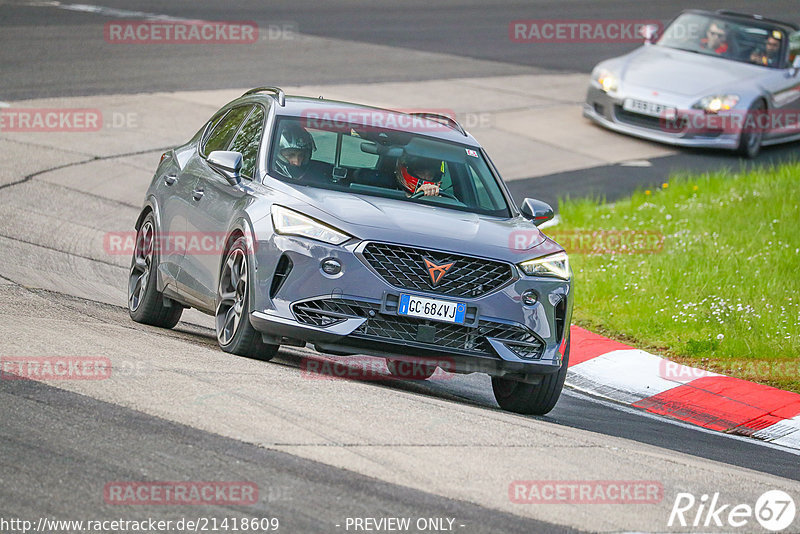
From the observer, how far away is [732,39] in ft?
70.9

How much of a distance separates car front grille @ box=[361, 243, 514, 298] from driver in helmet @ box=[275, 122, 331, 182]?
110 centimetres

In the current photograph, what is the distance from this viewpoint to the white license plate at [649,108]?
1991 centimetres

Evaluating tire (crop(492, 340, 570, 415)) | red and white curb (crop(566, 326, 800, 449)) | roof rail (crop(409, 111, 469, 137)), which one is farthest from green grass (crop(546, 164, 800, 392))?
roof rail (crop(409, 111, 469, 137))

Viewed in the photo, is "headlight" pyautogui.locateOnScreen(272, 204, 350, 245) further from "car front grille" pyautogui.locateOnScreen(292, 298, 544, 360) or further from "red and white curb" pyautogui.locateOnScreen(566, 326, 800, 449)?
"red and white curb" pyautogui.locateOnScreen(566, 326, 800, 449)

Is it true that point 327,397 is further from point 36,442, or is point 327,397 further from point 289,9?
point 289,9

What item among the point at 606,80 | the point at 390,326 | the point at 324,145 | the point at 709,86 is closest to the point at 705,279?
the point at 324,145

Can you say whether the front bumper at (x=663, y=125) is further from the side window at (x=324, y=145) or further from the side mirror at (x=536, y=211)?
the side window at (x=324, y=145)

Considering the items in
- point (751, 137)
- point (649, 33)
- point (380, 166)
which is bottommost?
point (751, 137)

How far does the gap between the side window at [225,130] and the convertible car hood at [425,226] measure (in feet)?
4.88

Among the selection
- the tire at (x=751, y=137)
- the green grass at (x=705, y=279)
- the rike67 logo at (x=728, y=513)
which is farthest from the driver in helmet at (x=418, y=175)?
the tire at (x=751, y=137)

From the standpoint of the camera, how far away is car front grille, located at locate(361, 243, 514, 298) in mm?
7789

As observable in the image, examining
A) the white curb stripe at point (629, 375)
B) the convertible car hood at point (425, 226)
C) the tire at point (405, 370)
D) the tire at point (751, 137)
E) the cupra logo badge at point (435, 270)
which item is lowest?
the tire at point (751, 137)

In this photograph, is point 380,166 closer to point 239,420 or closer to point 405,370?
point 405,370

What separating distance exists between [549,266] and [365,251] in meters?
1.27
